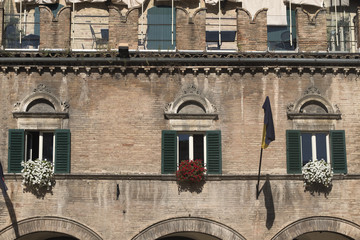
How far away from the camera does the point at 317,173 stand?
1895 cm

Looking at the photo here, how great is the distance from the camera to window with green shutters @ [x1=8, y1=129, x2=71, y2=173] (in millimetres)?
19078

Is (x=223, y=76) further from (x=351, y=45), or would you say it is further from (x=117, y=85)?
(x=351, y=45)

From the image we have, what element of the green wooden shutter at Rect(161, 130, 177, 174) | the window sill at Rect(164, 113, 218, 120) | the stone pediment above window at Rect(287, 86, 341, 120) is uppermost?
the stone pediment above window at Rect(287, 86, 341, 120)

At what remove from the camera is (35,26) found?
23281mm

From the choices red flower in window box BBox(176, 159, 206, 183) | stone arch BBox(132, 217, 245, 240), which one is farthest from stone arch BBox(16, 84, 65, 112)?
stone arch BBox(132, 217, 245, 240)

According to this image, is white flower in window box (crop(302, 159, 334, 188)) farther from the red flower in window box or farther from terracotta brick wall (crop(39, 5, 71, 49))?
terracotta brick wall (crop(39, 5, 71, 49))

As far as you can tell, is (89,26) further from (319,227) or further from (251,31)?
(319,227)

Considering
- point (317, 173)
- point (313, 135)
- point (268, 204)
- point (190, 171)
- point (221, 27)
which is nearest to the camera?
point (190, 171)

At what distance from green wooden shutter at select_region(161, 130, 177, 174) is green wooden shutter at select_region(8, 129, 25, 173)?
427 cm

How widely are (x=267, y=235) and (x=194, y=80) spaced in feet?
17.3

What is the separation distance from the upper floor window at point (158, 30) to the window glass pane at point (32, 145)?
4.79 meters

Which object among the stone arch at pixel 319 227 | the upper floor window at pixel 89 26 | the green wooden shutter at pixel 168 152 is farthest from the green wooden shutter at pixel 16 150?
the stone arch at pixel 319 227

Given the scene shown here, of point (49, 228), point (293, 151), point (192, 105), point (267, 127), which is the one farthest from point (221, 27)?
→ point (49, 228)

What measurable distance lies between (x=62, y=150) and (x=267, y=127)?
6.21m
